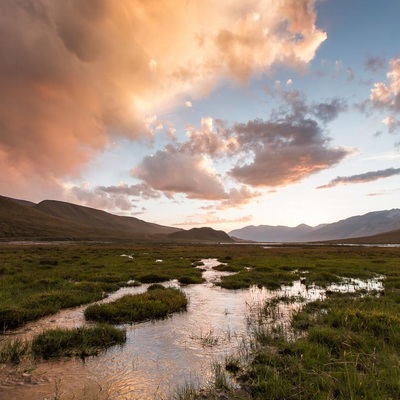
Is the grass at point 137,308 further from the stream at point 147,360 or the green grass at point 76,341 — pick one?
the green grass at point 76,341

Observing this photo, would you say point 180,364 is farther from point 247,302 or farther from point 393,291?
point 393,291

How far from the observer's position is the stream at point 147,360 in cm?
711

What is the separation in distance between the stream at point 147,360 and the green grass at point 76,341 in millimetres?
403

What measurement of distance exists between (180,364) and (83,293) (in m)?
11.6

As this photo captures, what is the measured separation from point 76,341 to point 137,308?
174 inches

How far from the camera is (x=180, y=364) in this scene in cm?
871

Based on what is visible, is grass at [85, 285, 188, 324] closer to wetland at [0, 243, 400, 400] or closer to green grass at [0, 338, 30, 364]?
wetland at [0, 243, 400, 400]

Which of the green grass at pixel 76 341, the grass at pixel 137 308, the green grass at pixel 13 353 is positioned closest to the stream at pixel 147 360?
the green grass at pixel 76 341

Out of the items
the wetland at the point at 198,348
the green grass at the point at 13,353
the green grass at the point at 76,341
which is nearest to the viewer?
the wetland at the point at 198,348

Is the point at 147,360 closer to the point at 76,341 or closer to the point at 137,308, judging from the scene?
the point at 76,341

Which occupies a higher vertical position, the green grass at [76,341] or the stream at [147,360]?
the green grass at [76,341]

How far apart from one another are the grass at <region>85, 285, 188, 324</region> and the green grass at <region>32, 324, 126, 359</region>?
2406 mm

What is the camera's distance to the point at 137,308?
1416cm

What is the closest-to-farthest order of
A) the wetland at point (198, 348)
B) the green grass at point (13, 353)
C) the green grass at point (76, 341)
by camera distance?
the wetland at point (198, 348)
the green grass at point (13, 353)
the green grass at point (76, 341)
